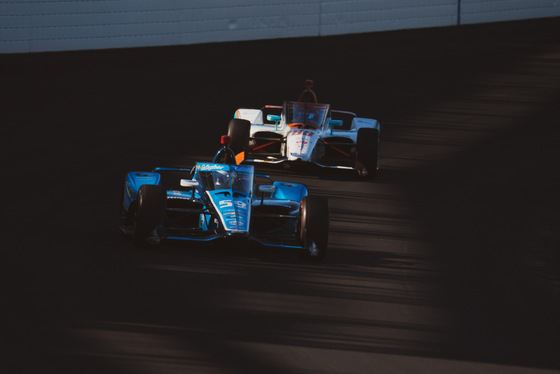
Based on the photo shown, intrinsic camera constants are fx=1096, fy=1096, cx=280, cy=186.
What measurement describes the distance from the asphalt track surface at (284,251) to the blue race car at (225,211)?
22 centimetres

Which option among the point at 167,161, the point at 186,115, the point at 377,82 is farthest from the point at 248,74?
the point at 167,161

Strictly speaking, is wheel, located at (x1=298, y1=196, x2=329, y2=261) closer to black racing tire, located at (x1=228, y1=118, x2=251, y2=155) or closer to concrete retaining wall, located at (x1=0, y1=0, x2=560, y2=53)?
black racing tire, located at (x1=228, y1=118, x2=251, y2=155)

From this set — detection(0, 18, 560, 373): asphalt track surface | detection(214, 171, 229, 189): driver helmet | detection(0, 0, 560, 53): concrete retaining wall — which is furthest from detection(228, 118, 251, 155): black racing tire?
detection(0, 0, 560, 53): concrete retaining wall

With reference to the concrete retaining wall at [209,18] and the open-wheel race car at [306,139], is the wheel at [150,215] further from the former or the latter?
the concrete retaining wall at [209,18]

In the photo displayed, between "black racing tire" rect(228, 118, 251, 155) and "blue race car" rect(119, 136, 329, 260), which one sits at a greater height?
"black racing tire" rect(228, 118, 251, 155)

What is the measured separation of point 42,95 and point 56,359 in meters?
13.7

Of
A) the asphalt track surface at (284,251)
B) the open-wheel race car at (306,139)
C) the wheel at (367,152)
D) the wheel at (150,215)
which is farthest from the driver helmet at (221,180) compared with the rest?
the wheel at (367,152)

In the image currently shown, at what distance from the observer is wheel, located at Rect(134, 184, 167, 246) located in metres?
10.1

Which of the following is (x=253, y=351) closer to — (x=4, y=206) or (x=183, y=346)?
(x=183, y=346)

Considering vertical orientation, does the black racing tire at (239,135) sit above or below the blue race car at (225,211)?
above

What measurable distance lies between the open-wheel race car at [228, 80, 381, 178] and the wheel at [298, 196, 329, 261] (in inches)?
170

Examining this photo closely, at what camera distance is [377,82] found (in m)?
23.9

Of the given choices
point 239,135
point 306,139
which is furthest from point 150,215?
point 306,139

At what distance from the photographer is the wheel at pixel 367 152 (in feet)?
48.3
